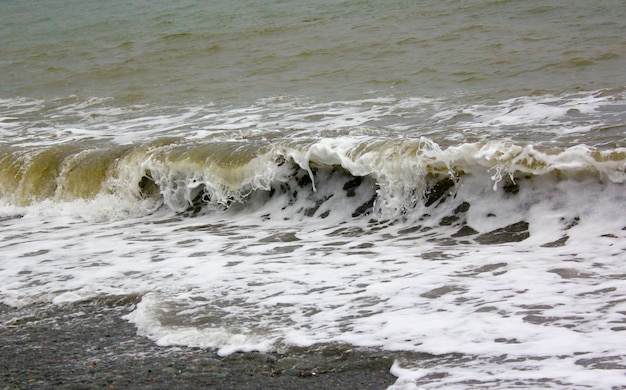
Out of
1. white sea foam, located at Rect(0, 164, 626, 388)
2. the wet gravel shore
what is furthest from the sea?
the wet gravel shore

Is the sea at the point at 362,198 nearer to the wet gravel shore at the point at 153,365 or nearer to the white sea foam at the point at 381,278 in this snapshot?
the white sea foam at the point at 381,278

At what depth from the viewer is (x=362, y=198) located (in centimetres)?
701

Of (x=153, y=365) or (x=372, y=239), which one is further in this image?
(x=372, y=239)

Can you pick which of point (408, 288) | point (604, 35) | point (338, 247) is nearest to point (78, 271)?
point (338, 247)

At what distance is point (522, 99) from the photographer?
921 cm

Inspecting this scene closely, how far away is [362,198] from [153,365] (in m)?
3.46

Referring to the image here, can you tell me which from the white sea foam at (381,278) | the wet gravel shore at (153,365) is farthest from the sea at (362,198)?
the wet gravel shore at (153,365)

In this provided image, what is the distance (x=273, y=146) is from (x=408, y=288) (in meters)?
3.31

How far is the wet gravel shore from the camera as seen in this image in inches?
142

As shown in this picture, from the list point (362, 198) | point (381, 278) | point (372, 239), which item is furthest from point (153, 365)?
point (362, 198)

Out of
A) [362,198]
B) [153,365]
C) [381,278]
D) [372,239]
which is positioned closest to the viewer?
[153,365]

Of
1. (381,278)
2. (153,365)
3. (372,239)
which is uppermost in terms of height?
(153,365)

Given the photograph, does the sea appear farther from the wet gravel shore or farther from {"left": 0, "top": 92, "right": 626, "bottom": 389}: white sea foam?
the wet gravel shore

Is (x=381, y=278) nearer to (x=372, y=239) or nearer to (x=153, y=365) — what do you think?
(x=372, y=239)
